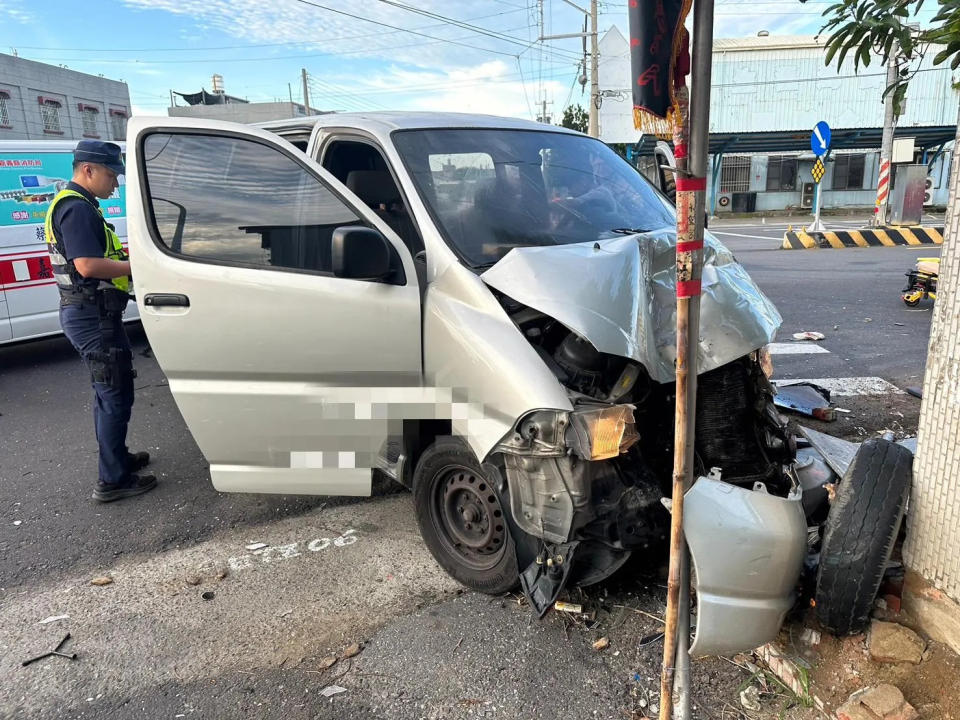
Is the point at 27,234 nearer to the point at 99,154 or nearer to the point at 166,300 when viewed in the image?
the point at 99,154

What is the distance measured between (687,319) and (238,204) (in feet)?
7.97

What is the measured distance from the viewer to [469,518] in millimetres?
3016

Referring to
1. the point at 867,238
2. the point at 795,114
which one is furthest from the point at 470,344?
the point at 795,114

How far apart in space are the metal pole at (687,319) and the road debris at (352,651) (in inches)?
49.6

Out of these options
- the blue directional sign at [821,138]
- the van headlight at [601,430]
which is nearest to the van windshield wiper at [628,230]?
the van headlight at [601,430]

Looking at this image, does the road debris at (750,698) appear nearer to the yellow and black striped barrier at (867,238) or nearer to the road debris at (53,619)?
the road debris at (53,619)

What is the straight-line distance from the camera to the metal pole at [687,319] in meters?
1.79

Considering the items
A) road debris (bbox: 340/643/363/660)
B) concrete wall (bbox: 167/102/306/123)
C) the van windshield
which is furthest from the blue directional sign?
road debris (bbox: 340/643/363/660)

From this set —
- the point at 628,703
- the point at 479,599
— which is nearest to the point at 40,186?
the point at 479,599

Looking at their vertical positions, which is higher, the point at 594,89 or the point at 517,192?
the point at 594,89

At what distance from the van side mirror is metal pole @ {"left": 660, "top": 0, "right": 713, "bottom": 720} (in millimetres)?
1384

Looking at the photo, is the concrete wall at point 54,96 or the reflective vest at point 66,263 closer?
the reflective vest at point 66,263

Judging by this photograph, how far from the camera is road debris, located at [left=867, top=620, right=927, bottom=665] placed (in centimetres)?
211

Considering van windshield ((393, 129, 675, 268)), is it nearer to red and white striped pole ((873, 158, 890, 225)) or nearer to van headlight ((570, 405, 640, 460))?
van headlight ((570, 405, 640, 460))
